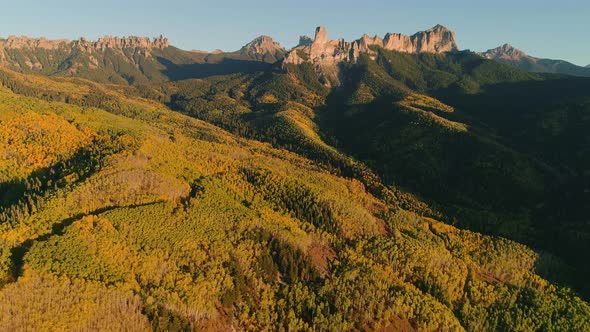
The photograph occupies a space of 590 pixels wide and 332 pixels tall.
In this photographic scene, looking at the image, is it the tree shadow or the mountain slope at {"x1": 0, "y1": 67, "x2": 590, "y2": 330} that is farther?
the tree shadow

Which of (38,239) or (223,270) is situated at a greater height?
(38,239)

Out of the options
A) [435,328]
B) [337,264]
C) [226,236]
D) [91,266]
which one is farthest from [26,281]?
[435,328]

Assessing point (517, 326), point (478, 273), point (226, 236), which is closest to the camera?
point (517, 326)

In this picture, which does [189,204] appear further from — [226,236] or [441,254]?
[441,254]

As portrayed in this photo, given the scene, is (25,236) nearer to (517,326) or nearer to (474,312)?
(474,312)

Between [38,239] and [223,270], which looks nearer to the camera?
[38,239]

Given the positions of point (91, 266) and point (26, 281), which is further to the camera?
point (91, 266)

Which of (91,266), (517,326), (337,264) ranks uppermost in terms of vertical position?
(91,266)

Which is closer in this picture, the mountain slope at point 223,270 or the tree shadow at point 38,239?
the mountain slope at point 223,270

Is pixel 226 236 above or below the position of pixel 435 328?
above

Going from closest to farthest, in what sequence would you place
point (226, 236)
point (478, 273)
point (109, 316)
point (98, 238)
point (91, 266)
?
point (109, 316), point (91, 266), point (98, 238), point (226, 236), point (478, 273)
